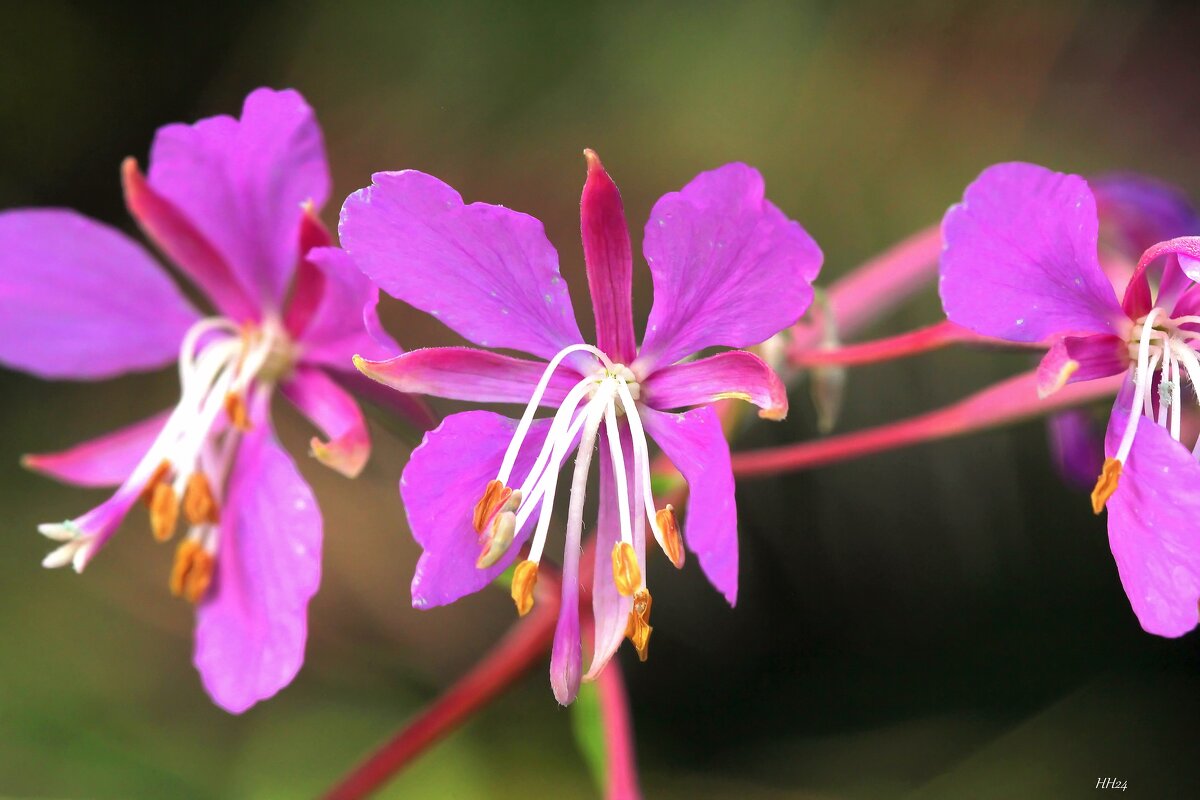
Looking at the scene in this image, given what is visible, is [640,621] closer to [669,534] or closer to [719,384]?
[669,534]

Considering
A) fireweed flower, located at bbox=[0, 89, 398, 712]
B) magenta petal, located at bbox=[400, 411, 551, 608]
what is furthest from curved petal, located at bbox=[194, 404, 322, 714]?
magenta petal, located at bbox=[400, 411, 551, 608]

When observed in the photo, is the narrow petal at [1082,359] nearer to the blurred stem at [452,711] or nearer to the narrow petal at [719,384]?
the narrow petal at [719,384]

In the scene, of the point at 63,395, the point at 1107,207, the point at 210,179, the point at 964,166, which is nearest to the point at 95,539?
the point at 210,179

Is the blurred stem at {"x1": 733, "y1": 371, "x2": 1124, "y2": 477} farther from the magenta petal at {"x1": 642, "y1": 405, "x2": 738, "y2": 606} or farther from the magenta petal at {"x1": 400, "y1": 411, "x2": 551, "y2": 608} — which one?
the magenta petal at {"x1": 400, "y1": 411, "x2": 551, "y2": 608}

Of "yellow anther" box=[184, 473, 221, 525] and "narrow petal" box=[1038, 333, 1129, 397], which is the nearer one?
"narrow petal" box=[1038, 333, 1129, 397]

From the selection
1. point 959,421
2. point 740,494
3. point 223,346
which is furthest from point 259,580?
point 740,494

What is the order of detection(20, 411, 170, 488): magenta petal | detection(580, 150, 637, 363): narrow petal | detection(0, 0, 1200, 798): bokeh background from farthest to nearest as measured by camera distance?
detection(0, 0, 1200, 798): bokeh background, detection(20, 411, 170, 488): magenta petal, detection(580, 150, 637, 363): narrow petal

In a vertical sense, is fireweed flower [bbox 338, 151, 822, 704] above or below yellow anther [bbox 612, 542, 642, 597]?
above
